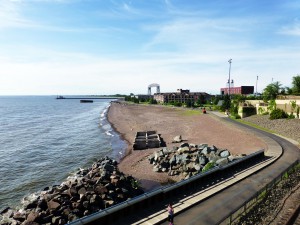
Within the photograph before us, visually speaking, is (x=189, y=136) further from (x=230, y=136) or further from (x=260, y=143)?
(x=260, y=143)

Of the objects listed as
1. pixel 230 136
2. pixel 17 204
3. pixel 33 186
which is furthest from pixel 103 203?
pixel 230 136

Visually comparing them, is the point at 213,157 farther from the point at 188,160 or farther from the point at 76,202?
the point at 76,202

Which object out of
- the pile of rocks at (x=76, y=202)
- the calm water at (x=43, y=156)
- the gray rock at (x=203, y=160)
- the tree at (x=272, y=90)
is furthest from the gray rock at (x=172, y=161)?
the tree at (x=272, y=90)

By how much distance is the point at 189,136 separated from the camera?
57.2 meters

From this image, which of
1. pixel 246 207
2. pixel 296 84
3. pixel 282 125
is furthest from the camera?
pixel 296 84

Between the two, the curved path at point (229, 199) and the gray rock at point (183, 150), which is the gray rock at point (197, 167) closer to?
the gray rock at point (183, 150)

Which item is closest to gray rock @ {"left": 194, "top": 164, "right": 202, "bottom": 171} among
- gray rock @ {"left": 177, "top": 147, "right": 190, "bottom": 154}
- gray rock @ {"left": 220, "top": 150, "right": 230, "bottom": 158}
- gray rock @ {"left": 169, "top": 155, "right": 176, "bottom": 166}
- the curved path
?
gray rock @ {"left": 169, "top": 155, "right": 176, "bottom": 166}

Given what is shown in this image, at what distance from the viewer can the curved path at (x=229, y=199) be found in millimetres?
18844

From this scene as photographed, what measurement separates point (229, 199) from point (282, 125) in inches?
1573

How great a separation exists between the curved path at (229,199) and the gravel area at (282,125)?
18.1 m

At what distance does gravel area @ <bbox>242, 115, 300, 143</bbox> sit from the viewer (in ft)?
163

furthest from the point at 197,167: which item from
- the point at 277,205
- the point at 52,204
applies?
the point at 52,204

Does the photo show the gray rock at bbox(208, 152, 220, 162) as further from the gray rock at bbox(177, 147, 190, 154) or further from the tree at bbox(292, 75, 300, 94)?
the tree at bbox(292, 75, 300, 94)

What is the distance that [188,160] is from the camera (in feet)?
120
